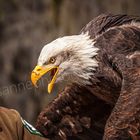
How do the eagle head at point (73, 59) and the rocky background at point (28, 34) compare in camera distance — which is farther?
the rocky background at point (28, 34)

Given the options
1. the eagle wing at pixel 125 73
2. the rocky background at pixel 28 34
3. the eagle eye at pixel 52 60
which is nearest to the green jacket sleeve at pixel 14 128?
the eagle wing at pixel 125 73

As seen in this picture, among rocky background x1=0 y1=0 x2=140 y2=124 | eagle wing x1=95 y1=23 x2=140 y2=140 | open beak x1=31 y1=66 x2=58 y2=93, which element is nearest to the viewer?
eagle wing x1=95 y1=23 x2=140 y2=140

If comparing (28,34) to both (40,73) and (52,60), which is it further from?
(40,73)

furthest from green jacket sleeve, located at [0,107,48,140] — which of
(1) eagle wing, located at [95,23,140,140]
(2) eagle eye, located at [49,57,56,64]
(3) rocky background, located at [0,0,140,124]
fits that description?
(3) rocky background, located at [0,0,140,124]

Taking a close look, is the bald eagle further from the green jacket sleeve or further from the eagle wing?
the green jacket sleeve

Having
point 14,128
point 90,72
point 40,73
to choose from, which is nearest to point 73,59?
point 90,72

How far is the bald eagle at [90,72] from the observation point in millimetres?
4504

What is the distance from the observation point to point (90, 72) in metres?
4.79

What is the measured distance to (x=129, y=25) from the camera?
4773 mm

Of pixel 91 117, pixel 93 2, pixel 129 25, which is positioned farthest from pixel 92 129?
pixel 93 2

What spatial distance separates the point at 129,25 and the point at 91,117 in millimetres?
670

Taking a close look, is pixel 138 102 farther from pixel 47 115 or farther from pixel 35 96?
pixel 35 96

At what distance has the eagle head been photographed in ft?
15.0

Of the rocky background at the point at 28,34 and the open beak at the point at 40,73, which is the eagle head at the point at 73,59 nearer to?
the open beak at the point at 40,73
